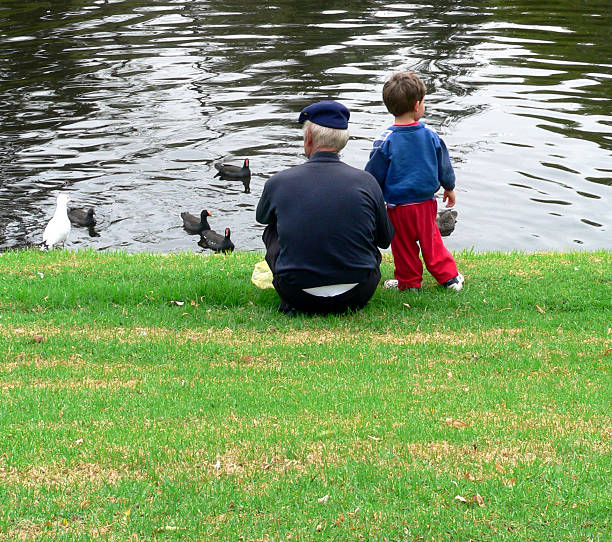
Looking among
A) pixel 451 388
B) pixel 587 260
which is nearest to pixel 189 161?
pixel 587 260

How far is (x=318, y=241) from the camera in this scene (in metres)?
8.45

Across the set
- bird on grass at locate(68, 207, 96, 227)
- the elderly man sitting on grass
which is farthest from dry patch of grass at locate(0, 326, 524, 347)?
bird on grass at locate(68, 207, 96, 227)

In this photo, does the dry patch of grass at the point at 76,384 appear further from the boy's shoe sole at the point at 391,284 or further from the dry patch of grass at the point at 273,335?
the boy's shoe sole at the point at 391,284

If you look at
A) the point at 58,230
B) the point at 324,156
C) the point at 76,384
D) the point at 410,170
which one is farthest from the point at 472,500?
the point at 58,230

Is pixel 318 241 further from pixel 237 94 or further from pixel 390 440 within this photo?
pixel 237 94

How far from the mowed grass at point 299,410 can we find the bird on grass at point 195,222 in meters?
6.93

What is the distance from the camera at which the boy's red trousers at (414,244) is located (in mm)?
9289

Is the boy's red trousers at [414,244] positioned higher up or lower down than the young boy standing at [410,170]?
lower down

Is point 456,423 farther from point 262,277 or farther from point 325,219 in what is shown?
point 262,277

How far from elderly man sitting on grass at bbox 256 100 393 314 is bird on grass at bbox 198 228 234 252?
7.78 meters

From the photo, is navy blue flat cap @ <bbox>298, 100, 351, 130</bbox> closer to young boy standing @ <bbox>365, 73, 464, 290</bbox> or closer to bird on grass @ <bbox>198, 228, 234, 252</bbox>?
young boy standing @ <bbox>365, 73, 464, 290</bbox>

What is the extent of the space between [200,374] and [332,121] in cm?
265

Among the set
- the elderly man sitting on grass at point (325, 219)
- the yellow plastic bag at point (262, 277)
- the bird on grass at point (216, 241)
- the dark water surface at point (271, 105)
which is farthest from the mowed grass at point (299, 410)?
the dark water surface at point (271, 105)

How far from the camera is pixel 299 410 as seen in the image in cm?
646
